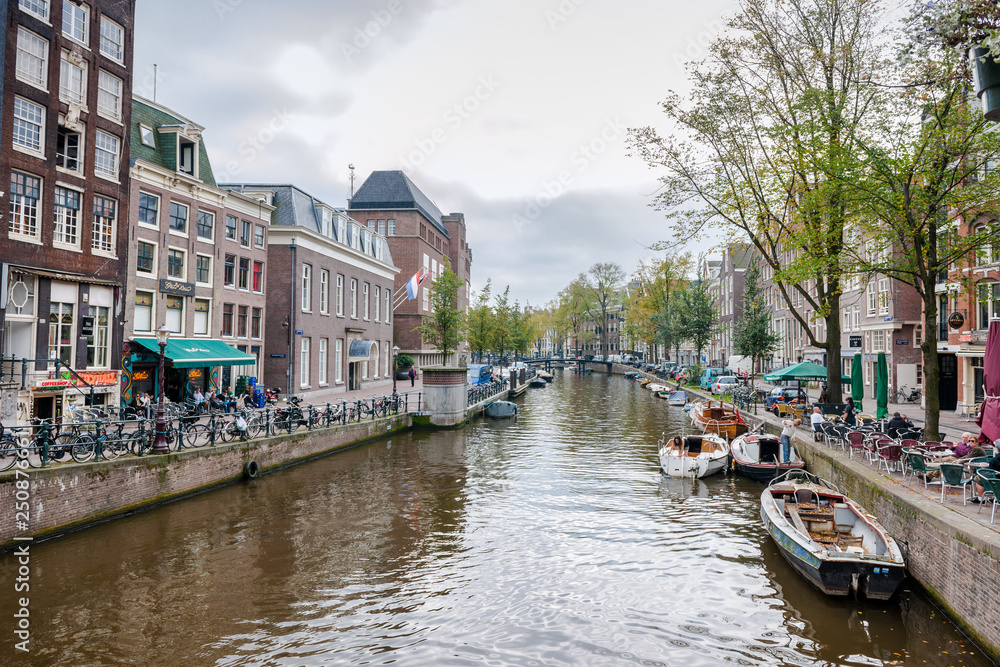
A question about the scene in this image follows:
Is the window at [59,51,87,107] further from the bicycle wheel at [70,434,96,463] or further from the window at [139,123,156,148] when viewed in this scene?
the bicycle wheel at [70,434,96,463]

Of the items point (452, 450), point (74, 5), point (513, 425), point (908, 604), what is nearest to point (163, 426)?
point (452, 450)

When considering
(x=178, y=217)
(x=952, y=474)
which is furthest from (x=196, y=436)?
(x=952, y=474)

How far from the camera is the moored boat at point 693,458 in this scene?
2212 cm

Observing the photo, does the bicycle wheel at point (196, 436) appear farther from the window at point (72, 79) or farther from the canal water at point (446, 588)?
the window at point (72, 79)

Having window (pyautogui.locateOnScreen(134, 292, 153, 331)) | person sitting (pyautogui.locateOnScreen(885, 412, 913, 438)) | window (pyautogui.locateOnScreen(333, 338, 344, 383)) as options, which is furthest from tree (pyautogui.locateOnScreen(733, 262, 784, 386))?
window (pyautogui.locateOnScreen(134, 292, 153, 331))

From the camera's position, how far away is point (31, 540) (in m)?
13.0

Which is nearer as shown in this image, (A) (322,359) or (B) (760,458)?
(B) (760,458)

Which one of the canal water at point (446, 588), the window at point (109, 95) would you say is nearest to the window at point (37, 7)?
the window at point (109, 95)

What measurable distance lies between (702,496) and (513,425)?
59.5 feet

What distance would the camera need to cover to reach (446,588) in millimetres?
11867

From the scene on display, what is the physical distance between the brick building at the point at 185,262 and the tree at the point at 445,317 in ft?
49.5

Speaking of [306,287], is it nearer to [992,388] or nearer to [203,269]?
[203,269]

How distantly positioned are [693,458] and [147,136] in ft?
89.6

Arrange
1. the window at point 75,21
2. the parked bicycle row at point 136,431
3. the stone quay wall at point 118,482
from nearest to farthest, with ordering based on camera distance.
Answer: the stone quay wall at point 118,482, the parked bicycle row at point 136,431, the window at point 75,21
